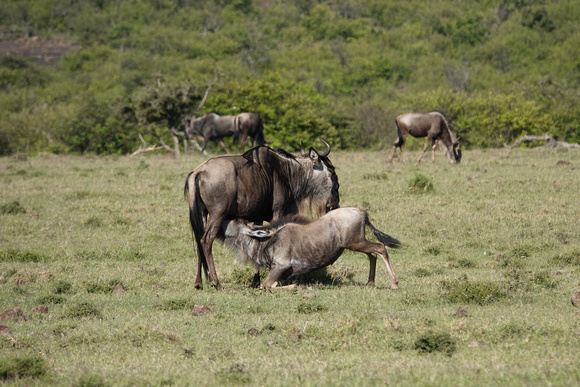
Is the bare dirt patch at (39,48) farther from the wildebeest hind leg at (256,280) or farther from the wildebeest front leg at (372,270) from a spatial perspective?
the wildebeest front leg at (372,270)

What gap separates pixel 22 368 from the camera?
20.7 feet

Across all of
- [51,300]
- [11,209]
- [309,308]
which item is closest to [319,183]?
[309,308]

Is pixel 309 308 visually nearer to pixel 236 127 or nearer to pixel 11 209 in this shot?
pixel 11 209

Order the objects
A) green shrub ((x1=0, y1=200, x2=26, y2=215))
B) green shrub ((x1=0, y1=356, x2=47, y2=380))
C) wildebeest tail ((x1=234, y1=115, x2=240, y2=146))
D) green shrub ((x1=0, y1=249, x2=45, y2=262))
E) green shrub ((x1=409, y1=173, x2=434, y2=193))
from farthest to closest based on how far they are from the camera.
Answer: wildebeest tail ((x1=234, y1=115, x2=240, y2=146)), green shrub ((x1=409, y1=173, x2=434, y2=193)), green shrub ((x1=0, y1=200, x2=26, y2=215)), green shrub ((x1=0, y1=249, x2=45, y2=262)), green shrub ((x1=0, y1=356, x2=47, y2=380))

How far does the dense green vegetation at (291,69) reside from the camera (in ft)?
139

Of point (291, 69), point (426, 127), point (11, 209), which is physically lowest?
point (291, 69)

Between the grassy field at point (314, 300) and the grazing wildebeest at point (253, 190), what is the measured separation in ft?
2.99

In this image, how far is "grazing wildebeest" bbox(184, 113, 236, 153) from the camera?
32781 mm

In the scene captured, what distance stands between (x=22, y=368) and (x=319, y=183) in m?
6.47

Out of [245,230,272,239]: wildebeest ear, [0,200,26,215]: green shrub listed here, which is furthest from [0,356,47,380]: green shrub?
[0,200,26,215]: green shrub

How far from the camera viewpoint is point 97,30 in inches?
5871

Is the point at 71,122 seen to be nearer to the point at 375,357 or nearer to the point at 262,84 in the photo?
the point at 262,84

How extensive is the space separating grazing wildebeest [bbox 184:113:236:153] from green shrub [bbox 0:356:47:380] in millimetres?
26035

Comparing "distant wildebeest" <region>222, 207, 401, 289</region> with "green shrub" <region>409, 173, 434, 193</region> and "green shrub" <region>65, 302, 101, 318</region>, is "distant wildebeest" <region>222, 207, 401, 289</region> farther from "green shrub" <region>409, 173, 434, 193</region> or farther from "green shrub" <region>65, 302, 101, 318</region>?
"green shrub" <region>409, 173, 434, 193</region>
